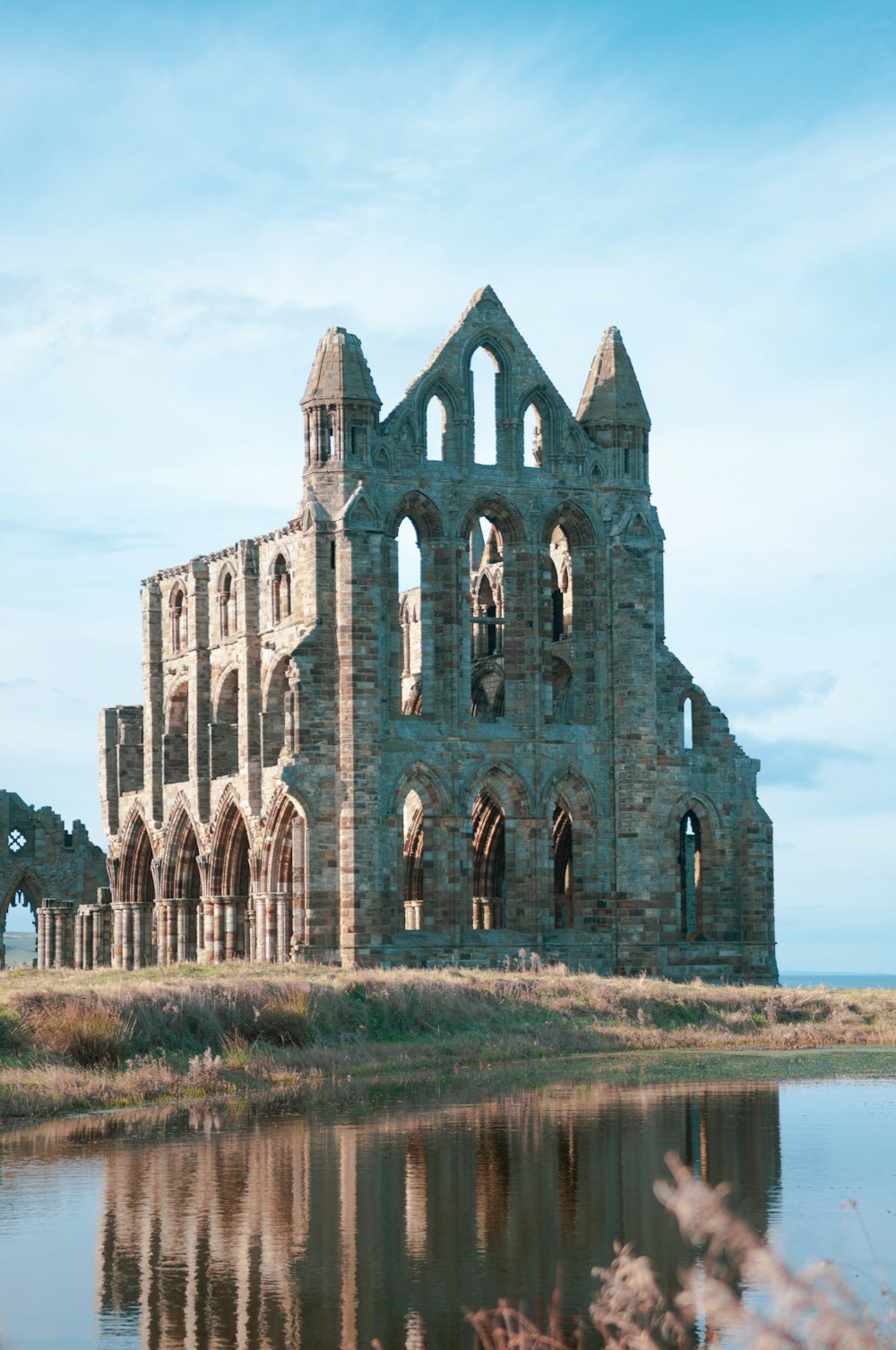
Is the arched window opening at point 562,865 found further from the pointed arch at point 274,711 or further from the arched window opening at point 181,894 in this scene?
the arched window opening at point 181,894

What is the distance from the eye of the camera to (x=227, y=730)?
52.7 m

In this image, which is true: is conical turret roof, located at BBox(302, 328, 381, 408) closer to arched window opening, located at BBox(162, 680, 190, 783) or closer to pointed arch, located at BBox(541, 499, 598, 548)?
pointed arch, located at BBox(541, 499, 598, 548)

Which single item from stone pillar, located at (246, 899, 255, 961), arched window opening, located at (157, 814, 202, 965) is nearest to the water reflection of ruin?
stone pillar, located at (246, 899, 255, 961)

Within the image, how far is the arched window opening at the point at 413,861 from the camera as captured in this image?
2096 inches

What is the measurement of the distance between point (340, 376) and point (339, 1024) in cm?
1780

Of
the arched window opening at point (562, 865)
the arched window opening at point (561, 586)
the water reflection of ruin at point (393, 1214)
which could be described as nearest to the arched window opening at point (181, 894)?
the arched window opening at point (562, 865)

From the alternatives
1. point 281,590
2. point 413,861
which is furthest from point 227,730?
point 413,861

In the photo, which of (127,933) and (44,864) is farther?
(44,864)

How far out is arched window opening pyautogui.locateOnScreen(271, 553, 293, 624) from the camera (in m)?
49.5

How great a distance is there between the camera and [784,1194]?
18422 millimetres

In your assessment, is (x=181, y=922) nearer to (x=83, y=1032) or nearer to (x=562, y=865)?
(x=562, y=865)

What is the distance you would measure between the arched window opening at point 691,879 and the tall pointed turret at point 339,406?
1297cm

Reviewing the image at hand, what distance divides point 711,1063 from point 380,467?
1894cm

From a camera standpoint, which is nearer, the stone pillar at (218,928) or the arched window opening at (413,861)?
the stone pillar at (218,928)
